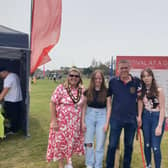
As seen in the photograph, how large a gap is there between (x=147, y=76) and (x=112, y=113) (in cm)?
65

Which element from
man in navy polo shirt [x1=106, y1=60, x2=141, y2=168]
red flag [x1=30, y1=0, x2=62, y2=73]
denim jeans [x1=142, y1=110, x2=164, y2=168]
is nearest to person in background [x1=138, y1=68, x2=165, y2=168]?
denim jeans [x1=142, y1=110, x2=164, y2=168]

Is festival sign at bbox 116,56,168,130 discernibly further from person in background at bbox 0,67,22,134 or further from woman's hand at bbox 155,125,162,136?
person in background at bbox 0,67,22,134

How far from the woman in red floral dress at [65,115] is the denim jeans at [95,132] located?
0.53 feet

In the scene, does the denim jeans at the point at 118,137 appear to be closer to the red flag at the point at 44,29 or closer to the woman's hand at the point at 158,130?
the woman's hand at the point at 158,130

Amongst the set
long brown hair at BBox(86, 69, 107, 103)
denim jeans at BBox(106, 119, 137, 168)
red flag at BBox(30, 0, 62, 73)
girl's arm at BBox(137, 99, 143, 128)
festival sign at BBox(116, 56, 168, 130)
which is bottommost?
denim jeans at BBox(106, 119, 137, 168)

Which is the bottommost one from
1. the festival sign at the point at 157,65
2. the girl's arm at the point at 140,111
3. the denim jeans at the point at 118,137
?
the denim jeans at the point at 118,137

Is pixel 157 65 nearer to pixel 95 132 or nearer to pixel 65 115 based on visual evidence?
pixel 95 132

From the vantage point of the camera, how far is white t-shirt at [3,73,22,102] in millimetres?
4680

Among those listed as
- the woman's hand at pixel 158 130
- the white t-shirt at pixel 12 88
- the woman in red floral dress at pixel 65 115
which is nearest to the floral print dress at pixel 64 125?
the woman in red floral dress at pixel 65 115

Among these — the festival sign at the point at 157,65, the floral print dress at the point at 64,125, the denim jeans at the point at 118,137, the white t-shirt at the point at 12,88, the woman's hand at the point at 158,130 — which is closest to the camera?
the woman's hand at the point at 158,130

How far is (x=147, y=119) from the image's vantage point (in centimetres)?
285

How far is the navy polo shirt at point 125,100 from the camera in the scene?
277cm

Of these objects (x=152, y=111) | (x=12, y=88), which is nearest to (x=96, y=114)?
(x=152, y=111)

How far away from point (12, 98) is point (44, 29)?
1797mm
